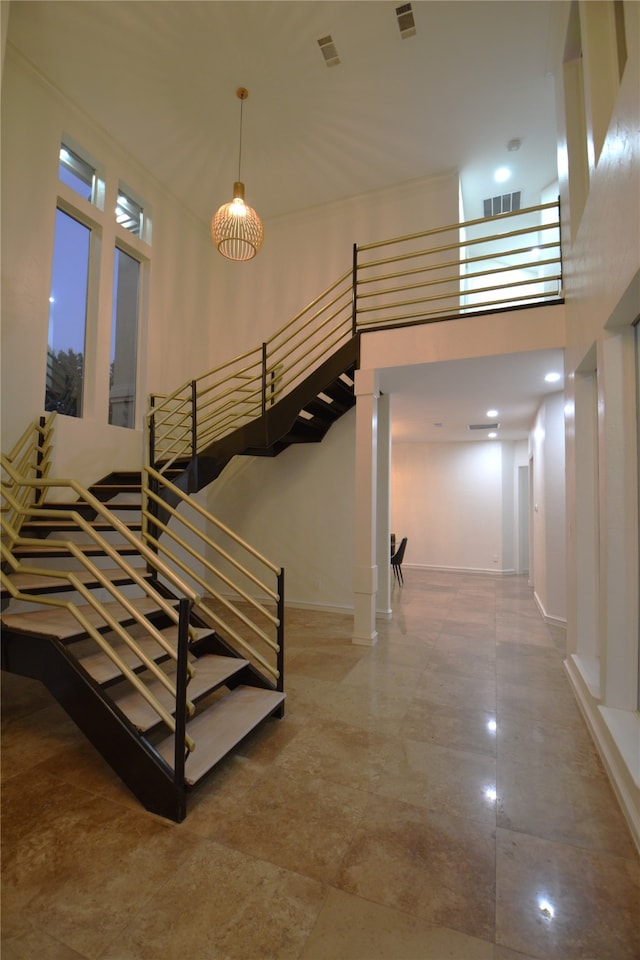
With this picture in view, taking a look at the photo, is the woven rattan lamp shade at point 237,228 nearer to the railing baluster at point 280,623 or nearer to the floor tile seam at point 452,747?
the railing baluster at point 280,623

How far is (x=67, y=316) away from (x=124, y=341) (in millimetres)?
819

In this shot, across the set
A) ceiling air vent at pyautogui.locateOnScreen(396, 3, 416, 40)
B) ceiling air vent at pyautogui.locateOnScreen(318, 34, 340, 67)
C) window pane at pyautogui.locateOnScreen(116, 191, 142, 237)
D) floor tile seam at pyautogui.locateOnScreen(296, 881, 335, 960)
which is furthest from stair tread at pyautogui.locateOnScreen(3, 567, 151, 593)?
ceiling air vent at pyautogui.locateOnScreen(396, 3, 416, 40)

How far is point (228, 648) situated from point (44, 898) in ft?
5.23

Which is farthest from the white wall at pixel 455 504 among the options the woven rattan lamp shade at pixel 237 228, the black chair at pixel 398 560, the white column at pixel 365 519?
the woven rattan lamp shade at pixel 237 228

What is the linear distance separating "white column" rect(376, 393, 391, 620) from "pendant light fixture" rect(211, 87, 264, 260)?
241cm

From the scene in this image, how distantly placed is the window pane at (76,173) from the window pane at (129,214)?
1.32ft

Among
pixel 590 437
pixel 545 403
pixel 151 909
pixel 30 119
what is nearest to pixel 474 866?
pixel 151 909

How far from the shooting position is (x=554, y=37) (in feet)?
12.8

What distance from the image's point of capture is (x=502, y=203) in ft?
21.8

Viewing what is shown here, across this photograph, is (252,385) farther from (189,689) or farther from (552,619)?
(552,619)

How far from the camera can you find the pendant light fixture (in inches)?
152

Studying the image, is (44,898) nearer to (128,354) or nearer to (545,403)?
(128,354)

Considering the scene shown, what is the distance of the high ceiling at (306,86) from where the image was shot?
3.90 metres

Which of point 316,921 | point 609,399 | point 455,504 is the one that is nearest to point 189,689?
point 316,921
